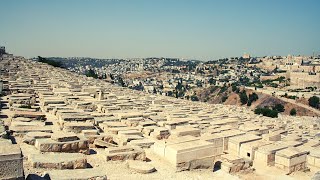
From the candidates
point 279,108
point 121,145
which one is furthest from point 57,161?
point 279,108

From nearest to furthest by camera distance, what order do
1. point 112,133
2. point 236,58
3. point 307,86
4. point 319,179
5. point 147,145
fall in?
point 319,179 → point 147,145 → point 112,133 → point 307,86 → point 236,58

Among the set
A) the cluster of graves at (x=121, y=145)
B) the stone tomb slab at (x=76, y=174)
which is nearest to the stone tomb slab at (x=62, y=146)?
the cluster of graves at (x=121, y=145)

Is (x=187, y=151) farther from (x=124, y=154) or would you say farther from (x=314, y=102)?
(x=314, y=102)

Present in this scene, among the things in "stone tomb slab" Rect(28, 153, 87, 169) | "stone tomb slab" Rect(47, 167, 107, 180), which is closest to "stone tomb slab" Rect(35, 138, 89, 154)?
"stone tomb slab" Rect(28, 153, 87, 169)

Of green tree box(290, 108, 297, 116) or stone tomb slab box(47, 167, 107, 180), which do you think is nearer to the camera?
stone tomb slab box(47, 167, 107, 180)

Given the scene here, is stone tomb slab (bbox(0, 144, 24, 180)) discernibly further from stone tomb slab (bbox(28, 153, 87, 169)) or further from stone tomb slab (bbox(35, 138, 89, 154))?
stone tomb slab (bbox(35, 138, 89, 154))

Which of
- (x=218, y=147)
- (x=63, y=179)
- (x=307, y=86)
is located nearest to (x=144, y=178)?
(x=63, y=179)

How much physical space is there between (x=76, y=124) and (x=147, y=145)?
7.21ft

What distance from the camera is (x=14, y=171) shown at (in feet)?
Answer: 15.2

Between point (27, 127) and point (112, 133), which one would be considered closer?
point (27, 127)

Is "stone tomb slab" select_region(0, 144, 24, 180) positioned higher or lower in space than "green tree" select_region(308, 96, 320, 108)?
higher

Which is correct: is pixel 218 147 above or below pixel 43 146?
below

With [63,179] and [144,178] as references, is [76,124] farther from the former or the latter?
[63,179]

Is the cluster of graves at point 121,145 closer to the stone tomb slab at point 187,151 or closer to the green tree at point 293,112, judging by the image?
the stone tomb slab at point 187,151
